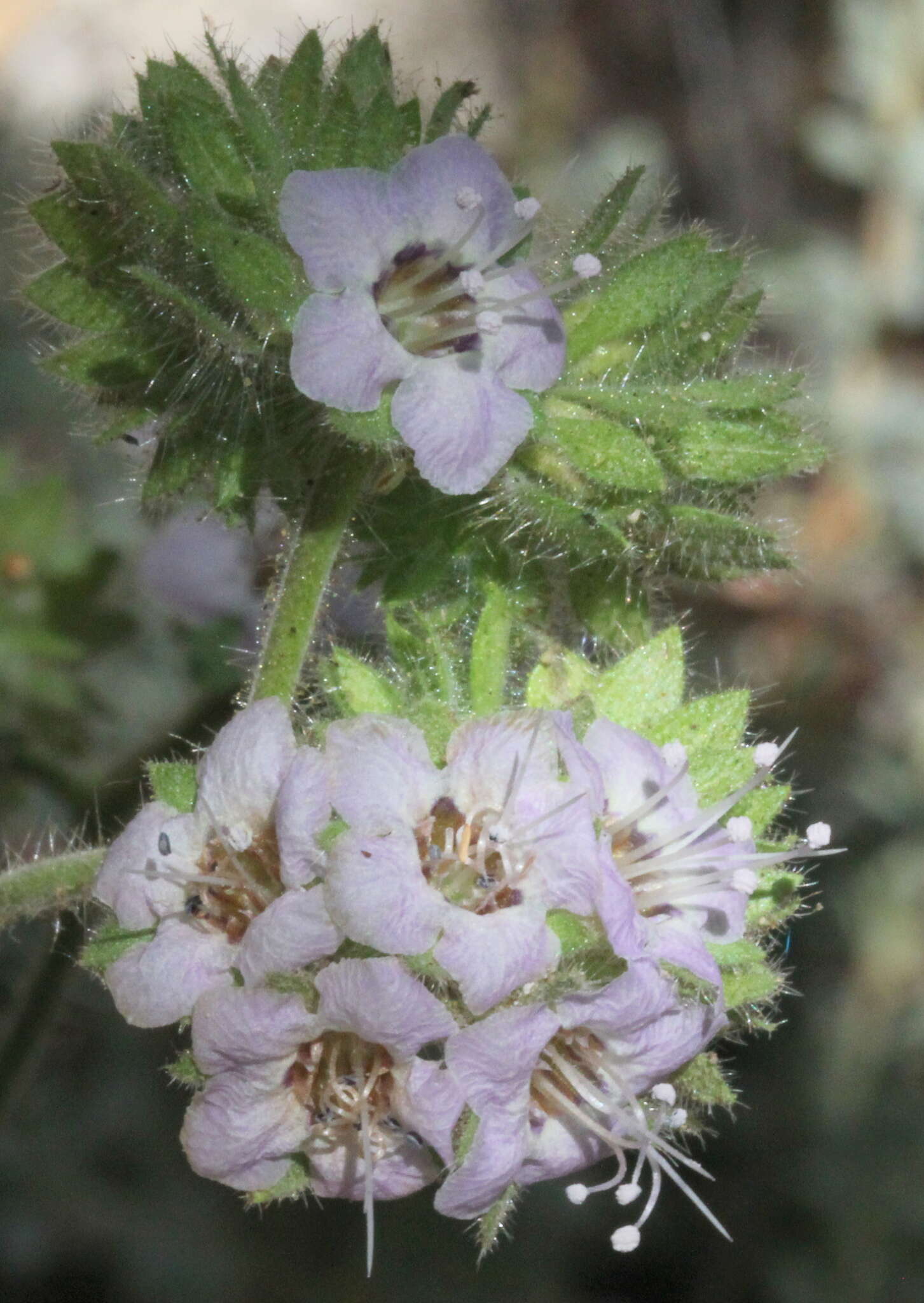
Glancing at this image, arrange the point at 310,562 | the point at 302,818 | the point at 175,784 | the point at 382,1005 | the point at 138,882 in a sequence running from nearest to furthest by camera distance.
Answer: the point at 382,1005
the point at 302,818
the point at 138,882
the point at 175,784
the point at 310,562

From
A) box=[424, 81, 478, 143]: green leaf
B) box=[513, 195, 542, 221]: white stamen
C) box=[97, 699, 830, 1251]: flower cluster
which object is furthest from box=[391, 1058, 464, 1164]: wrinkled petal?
box=[424, 81, 478, 143]: green leaf

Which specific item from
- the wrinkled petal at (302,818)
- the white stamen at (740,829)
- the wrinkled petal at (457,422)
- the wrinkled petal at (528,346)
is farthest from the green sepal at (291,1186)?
the wrinkled petal at (528,346)

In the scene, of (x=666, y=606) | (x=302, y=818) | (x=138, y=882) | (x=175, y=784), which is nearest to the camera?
(x=302, y=818)

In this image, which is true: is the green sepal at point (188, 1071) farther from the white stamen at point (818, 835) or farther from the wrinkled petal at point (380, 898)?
the white stamen at point (818, 835)

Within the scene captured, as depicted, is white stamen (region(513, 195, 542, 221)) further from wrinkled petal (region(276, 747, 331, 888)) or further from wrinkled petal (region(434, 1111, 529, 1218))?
wrinkled petal (region(434, 1111, 529, 1218))

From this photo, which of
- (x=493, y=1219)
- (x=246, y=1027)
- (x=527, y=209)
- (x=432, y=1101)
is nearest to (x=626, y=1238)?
(x=493, y=1219)

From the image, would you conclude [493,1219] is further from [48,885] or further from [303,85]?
[303,85]

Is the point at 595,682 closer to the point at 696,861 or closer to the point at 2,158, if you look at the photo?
the point at 696,861
